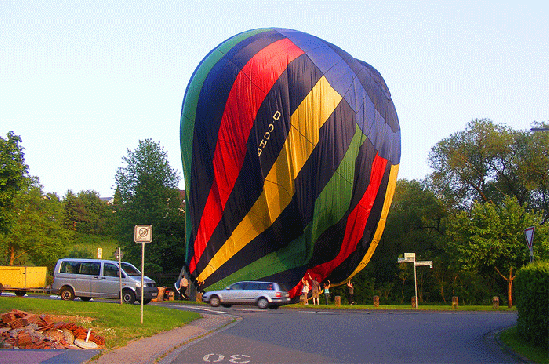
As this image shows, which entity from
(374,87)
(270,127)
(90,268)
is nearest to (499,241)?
(374,87)

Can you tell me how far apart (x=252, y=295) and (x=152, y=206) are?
22.3 m

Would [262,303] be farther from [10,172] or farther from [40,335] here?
[40,335]

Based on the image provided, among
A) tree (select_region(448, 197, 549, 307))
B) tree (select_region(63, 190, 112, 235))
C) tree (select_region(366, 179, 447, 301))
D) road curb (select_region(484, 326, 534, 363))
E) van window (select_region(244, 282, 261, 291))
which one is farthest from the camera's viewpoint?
tree (select_region(63, 190, 112, 235))

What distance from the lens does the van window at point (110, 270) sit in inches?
955

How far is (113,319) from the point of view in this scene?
48.0 ft

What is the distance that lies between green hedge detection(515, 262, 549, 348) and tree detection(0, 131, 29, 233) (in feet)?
71.4

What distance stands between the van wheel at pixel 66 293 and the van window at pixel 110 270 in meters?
1.64

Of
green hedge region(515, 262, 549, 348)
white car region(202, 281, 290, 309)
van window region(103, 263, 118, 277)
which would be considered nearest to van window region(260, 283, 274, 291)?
white car region(202, 281, 290, 309)

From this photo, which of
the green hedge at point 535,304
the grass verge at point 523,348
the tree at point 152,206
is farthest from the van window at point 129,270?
the tree at point 152,206

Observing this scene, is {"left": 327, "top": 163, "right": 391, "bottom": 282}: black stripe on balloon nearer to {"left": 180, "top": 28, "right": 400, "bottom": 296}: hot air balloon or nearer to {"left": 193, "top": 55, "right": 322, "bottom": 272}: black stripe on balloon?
{"left": 180, "top": 28, "right": 400, "bottom": 296}: hot air balloon

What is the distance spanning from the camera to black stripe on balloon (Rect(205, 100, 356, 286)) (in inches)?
1040

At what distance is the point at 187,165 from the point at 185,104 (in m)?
3.09

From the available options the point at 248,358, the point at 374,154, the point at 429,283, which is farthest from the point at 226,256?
the point at 429,283

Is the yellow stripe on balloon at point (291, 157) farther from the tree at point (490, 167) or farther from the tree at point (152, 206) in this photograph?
the tree at point (490, 167)
